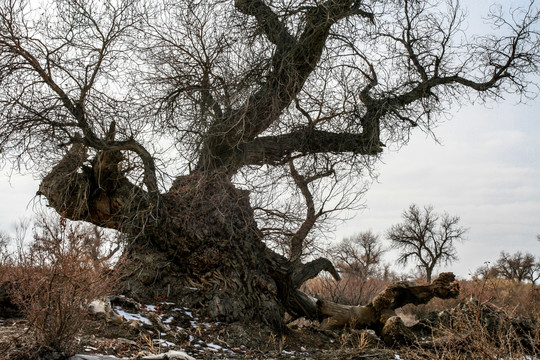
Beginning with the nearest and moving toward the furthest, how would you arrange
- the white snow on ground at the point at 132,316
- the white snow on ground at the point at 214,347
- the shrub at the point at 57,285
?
the shrub at the point at 57,285, the white snow on ground at the point at 214,347, the white snow on ground at the point at 132,316

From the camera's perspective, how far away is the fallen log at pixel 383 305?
37.4 feet

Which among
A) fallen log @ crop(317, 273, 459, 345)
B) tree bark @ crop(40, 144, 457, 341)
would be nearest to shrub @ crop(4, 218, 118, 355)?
tree bark @ crop(40, 144, 457, 341)

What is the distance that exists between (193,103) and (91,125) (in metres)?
2.29

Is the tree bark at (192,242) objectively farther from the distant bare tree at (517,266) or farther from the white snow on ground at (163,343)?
the distant bare tree at (517,266)

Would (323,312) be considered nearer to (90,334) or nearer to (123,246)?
(123,246)

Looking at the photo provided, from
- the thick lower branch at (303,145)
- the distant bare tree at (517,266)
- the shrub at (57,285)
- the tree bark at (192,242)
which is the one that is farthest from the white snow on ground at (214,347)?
the distant bare tree at (517,266)

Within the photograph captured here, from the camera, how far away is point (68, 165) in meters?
11.0

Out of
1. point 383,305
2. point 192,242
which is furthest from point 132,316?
point 383,305

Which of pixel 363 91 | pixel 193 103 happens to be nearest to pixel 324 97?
pixel 363 91

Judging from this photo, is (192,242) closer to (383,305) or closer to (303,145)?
(303,145)

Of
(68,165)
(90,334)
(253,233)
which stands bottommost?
(90,334)

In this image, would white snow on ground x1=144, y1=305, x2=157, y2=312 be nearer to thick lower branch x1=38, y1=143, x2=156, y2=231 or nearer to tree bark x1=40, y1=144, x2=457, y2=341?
tree bark x1=40, y1=144, x2=457, y2=341

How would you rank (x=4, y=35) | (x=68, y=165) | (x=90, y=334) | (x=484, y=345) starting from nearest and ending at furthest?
(x=484, y=345), (x=90, y=334), (x=4, y=35), (x=68, y=165)

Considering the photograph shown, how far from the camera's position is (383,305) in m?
11.8
